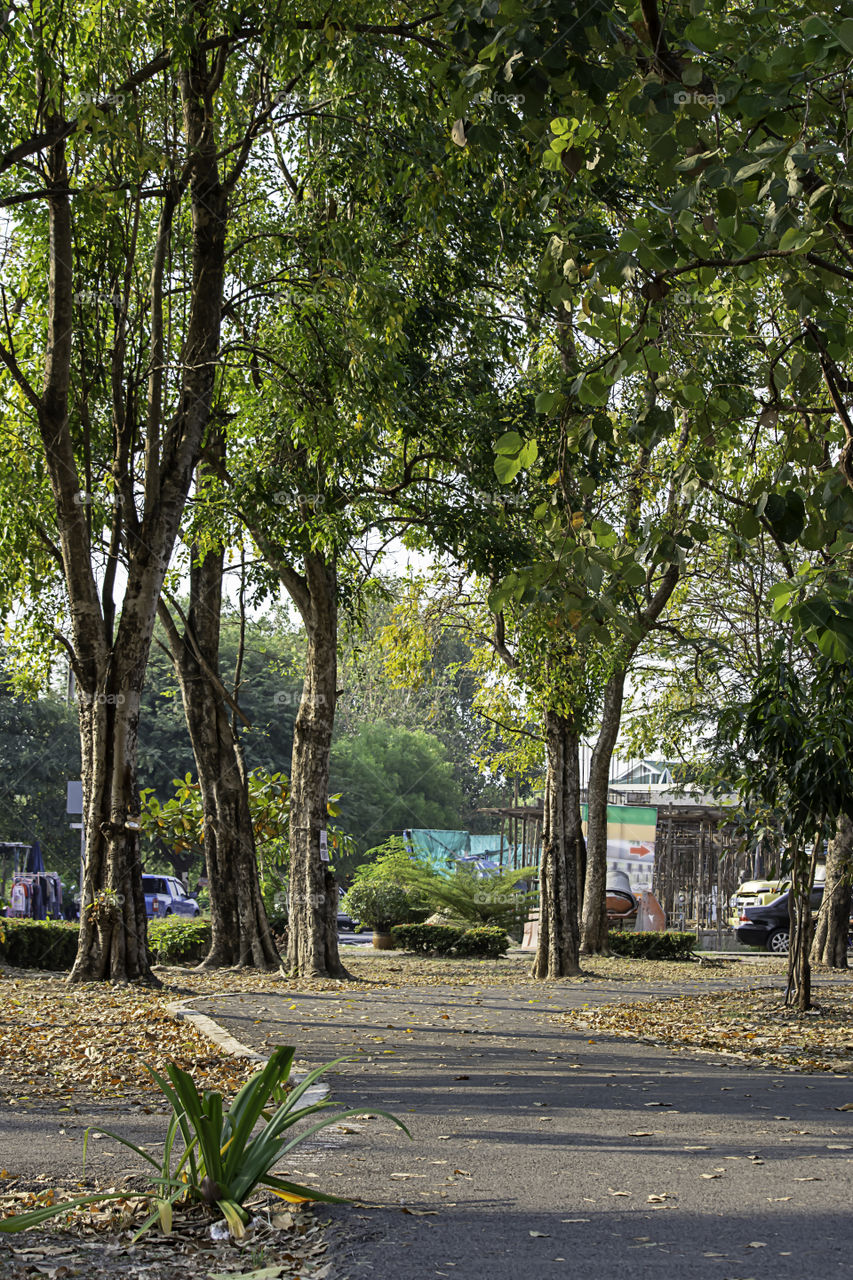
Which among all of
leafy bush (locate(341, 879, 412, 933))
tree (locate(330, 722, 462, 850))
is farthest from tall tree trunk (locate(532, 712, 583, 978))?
tree (locate(330, 722, 462, 850))

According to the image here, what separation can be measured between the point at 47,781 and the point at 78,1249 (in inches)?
1626

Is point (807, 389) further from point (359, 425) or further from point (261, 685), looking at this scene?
point (261, 685)

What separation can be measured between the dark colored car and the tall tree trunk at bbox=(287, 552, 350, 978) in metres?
14.9

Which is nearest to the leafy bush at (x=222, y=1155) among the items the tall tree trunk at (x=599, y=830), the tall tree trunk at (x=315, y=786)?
the tall tree trunk at (x=315, y=786)

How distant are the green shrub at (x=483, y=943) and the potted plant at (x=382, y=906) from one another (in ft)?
11.1

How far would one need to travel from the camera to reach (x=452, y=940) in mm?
23266

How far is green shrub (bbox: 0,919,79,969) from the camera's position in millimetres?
18438

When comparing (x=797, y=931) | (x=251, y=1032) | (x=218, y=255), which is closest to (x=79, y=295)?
(x=218, y=255)

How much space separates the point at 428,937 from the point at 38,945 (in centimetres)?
760

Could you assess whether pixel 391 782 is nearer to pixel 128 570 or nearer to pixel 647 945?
pixel 647 945

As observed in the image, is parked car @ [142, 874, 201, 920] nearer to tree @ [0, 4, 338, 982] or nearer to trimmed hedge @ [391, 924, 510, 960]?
trimmed hedge @ [391, 924, 510, 960]

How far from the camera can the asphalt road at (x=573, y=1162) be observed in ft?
13.2

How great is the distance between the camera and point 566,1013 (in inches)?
500

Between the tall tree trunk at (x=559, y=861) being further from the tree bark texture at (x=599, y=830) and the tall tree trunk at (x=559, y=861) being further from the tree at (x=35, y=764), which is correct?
the tree at (x=35, y=764)
